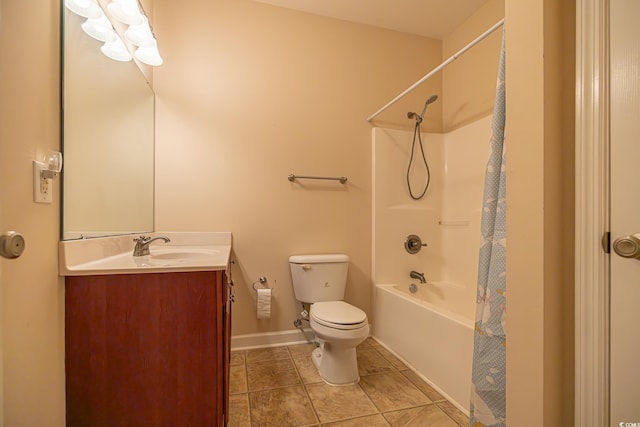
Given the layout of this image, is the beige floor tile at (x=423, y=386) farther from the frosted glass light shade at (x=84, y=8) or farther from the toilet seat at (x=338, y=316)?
the frosted glass light shade at (x=84, y=8)

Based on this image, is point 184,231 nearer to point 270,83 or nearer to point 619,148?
point 270,83

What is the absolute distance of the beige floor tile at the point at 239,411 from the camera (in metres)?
1.26

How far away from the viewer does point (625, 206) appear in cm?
62

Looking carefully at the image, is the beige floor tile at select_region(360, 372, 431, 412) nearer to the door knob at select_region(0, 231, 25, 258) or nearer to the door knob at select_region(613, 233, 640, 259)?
the door knob at select_region(613, 233, 640, 259)

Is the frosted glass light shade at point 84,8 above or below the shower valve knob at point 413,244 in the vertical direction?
above

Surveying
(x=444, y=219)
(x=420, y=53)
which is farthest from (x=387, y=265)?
(x=420, y=53)

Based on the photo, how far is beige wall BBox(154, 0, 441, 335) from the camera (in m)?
1.88

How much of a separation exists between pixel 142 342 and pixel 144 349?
3 cm

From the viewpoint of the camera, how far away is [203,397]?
3.35 feet

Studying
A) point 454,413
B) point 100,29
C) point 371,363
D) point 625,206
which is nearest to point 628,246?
point 625,206

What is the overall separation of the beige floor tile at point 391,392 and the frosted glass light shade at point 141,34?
2.31 m

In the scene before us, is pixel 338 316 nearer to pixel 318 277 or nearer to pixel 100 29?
pixel 318 277

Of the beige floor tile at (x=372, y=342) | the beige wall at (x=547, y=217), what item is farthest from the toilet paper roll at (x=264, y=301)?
the beige wall at (x=547, y=217)

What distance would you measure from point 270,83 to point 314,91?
0.35 m
